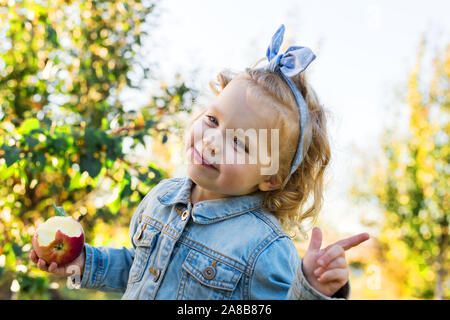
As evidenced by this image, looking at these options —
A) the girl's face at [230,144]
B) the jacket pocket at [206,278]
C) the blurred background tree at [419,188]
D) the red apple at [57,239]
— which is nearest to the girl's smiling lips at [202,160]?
the girl's face at [230,144]

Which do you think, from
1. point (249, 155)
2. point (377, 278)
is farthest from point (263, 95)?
point (377, 278)

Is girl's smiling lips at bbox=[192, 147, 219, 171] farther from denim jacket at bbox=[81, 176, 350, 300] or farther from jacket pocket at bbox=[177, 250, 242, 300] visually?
jacket pocket at bbox=[177, 250, 242, 300]

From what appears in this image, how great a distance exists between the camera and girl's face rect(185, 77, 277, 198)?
104cm

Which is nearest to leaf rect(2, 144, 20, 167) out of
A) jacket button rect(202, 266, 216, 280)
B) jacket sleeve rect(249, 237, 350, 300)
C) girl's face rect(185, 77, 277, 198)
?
girl's face rect(185, 77, 277, 198)

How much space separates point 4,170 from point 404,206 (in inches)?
176

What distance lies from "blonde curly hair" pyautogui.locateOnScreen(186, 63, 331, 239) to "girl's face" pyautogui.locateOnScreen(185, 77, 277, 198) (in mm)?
48

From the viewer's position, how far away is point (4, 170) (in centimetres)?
161

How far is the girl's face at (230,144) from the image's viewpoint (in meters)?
1.04

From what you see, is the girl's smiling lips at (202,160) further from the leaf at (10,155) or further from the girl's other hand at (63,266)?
the leaf at (10,155)

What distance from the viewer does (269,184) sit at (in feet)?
3.74

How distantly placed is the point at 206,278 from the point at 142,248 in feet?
0.73

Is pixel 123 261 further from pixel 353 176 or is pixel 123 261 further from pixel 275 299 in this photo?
pixel 353 176

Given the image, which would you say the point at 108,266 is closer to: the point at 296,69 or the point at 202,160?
the point at 202,160

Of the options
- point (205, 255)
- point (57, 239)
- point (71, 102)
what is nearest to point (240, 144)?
point (205, 255)
